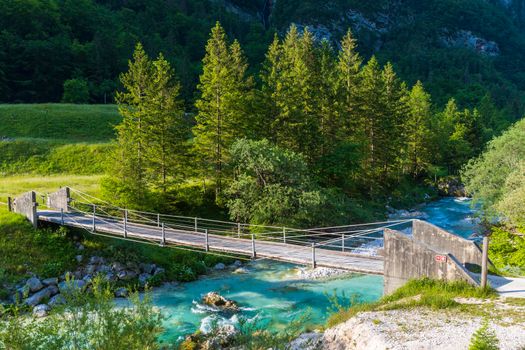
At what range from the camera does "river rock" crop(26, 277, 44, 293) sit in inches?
839

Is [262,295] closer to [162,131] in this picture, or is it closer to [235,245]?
[235,245]

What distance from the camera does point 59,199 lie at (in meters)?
27.8

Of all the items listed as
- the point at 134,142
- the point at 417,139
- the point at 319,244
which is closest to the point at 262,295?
the point at 319,244

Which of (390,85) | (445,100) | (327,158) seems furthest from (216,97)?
(445,100)

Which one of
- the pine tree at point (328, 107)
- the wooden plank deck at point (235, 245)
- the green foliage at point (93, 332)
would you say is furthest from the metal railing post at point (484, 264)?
the pine tree at point (328, 107)

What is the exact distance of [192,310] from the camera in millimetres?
19844

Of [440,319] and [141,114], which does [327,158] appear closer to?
[141,114]

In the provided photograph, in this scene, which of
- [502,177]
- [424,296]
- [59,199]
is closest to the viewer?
[424,296]

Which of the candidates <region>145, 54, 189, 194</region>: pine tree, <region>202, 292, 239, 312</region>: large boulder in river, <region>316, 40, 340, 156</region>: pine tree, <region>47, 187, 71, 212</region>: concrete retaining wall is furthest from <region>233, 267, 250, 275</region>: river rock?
<region>316, 40, 340, 156</region>: pine tree

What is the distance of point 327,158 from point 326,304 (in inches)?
698

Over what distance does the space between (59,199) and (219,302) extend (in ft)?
44.7

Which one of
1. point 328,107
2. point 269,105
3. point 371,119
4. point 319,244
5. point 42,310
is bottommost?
point 42,310

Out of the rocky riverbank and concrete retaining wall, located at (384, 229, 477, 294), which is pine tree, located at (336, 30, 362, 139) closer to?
concrete retaining wall, located at (384, 229, 477, 294)

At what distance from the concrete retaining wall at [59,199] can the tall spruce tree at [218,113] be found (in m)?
8.86
